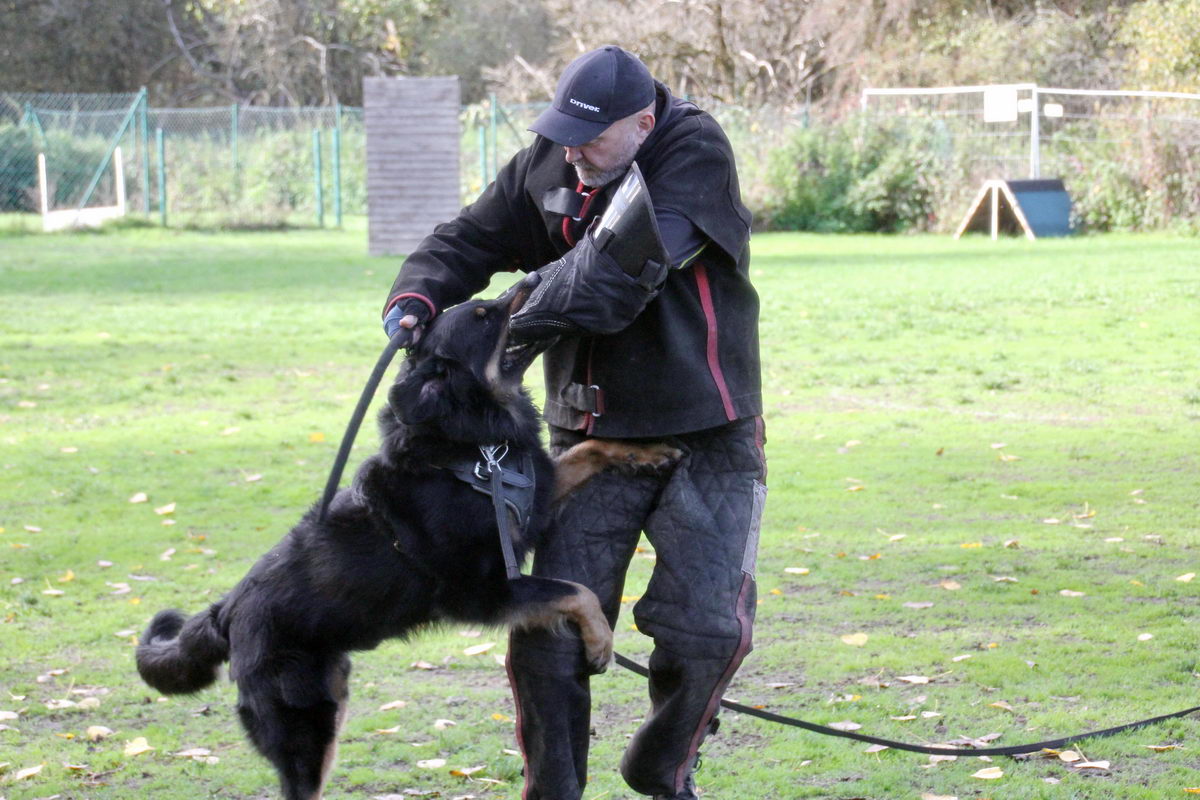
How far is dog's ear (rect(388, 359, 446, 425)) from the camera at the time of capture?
3570 millimetres

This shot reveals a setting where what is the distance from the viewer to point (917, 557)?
21.3ft

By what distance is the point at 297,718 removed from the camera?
12.1 ft

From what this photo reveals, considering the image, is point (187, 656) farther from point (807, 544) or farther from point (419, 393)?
point (807, 544)

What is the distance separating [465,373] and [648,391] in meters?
0.53

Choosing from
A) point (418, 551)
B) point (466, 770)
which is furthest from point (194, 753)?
point (418, 551)

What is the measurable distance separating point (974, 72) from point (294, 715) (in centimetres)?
2949

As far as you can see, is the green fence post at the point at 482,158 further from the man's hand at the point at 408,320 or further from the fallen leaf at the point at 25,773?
the man's hand at the point at 408,320

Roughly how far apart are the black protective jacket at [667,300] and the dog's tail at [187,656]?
1158 millimetres

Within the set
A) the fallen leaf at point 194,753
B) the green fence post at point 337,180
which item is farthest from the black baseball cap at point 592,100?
the green fence post at point 337,180

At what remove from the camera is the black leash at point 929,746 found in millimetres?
4219

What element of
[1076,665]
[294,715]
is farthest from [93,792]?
[1076,665]

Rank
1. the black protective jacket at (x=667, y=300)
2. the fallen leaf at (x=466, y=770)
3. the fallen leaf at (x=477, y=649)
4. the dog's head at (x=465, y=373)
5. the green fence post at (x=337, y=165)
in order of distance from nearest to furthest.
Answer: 1. the black protective jacket at (x=667, y=300)
2. the dog's head at (x=465, y=373)
3. the fallen leaf at (x=466, y=770)
4. the fallen leaf at (x=477, y=649)
5. the green fence post at (x=337, y=165)

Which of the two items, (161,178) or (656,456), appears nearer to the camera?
(656,456)

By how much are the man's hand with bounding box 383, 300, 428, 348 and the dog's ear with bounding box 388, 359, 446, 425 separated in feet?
0.29
